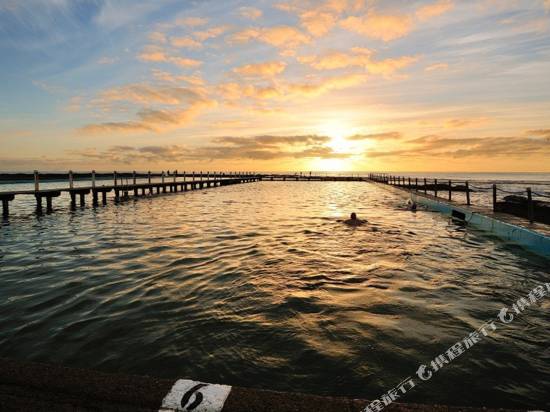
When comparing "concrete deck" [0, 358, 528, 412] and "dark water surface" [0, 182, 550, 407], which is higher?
"concrete deck" [0, 358, 528, 412]

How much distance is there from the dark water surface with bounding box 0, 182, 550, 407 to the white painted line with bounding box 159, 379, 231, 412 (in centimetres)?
104

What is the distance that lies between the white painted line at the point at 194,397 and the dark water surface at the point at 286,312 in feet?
3.40

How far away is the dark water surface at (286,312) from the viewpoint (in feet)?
12.2

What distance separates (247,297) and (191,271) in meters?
2.18

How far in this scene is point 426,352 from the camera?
4.18 m

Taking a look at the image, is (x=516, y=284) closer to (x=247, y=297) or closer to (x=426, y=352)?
(x=426, y=352)

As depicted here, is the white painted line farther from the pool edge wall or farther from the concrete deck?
the pool edge wall

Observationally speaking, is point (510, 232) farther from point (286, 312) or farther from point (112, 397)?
point (112, 397)

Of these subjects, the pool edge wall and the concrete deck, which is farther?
the pool edge wall

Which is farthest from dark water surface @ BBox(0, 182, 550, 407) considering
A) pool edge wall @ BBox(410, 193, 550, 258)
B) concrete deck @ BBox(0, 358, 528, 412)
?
concrete deck @ BBox(0, 358, 528, 412)

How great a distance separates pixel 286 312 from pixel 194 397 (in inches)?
122

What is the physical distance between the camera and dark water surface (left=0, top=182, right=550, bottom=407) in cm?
371

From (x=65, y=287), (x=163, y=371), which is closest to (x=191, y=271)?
(x=65, y=287)

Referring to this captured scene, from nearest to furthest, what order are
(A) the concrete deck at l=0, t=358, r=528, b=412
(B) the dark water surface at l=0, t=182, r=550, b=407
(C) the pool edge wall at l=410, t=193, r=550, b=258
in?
(A) the concrete deck at l=0, t=358, r=528, b=412, (B) the dark water surface at l=0, t=182, r=550, b=407, (C) the pool edge wall at l=410, t=193, r=550, b=258
